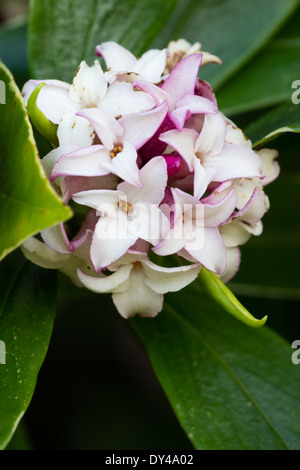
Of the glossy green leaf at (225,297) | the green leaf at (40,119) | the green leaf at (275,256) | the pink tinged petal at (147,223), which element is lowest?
the green leaf at (275,256)

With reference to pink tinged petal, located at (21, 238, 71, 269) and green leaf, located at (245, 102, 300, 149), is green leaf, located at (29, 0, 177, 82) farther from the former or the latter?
pink tinged petal, located at (21, 238, 71, 269)

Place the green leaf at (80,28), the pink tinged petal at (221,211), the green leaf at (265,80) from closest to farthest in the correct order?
the pink tinged petal at (221,211)
the green leaf at (80,28)
the green leaf at (265,80)

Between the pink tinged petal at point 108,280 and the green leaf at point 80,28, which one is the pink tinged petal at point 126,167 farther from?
the green leaf at point 80,28

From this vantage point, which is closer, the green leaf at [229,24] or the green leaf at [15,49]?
the green leaf at [229,24]

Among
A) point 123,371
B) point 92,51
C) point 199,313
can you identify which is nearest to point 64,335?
point 123,371

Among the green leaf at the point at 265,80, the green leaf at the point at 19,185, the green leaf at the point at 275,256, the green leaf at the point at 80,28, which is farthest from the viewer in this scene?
the green leaf at the point at 275,256

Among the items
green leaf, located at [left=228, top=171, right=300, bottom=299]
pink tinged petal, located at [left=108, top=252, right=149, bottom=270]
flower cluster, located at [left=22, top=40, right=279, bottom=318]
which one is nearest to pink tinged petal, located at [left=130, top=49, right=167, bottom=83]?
flower cluster, located at [left=22, top=40, right=279, bottom=318]

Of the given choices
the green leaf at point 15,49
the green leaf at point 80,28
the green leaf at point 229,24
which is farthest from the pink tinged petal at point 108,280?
the green leaf at point 15,49
